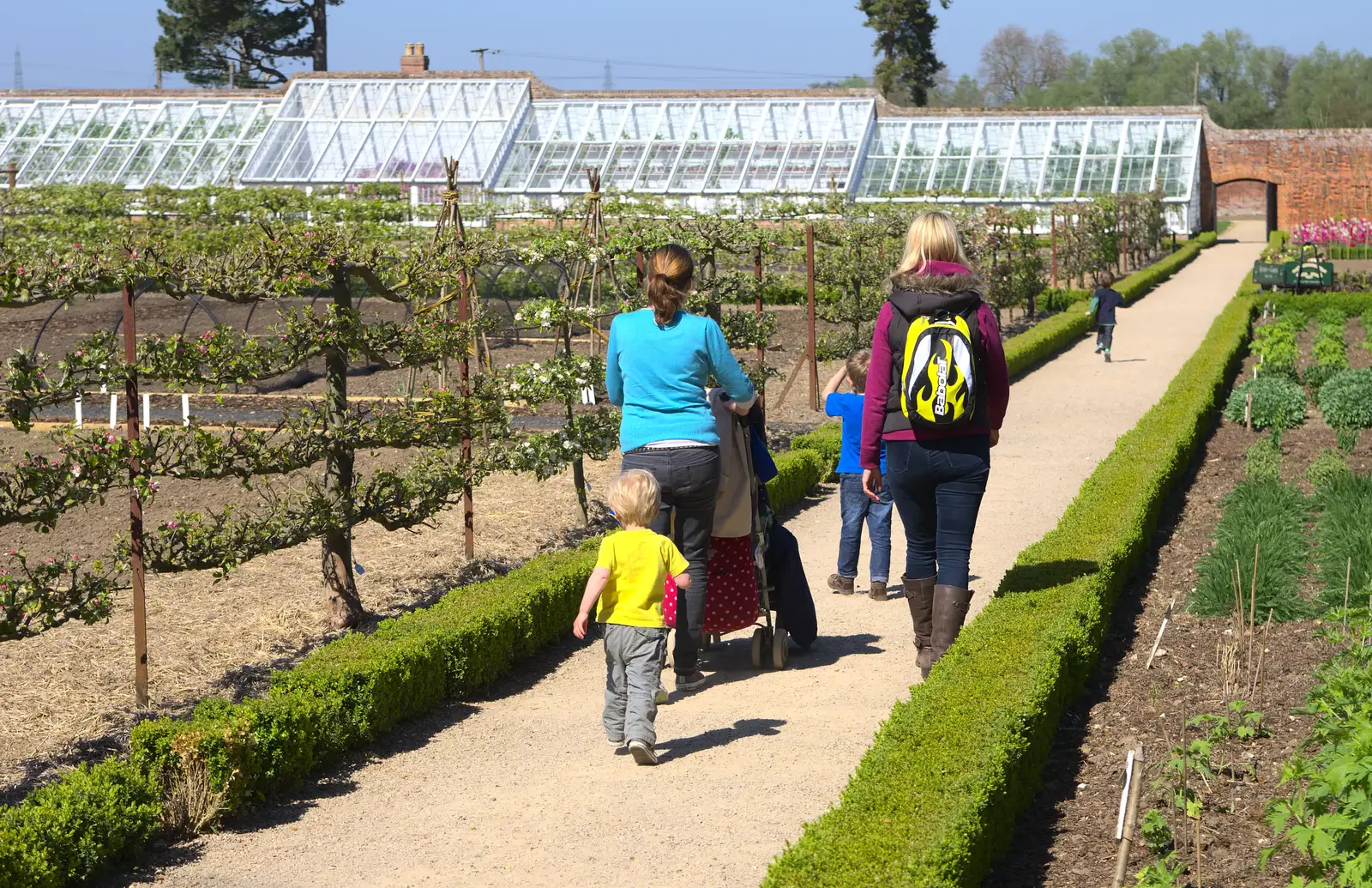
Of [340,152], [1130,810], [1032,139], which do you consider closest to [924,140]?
[1032,139]

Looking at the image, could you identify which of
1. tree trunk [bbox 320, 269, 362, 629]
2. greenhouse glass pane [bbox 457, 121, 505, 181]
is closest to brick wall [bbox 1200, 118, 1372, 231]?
greenhouse glass pane [bbox 457, 121, 505, 181]

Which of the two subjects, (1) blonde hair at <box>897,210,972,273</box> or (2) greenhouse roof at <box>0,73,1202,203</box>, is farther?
(2) greenhouse roof at <box>0,73,1202,203</box>

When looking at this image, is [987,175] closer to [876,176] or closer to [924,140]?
[924,140]

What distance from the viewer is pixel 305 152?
35188mm

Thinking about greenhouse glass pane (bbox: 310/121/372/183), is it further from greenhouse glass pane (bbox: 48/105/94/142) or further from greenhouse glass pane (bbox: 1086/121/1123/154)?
greenhouse glass pane (bbox: 1086/121/1123/154)

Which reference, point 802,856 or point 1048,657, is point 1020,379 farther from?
point 802,856

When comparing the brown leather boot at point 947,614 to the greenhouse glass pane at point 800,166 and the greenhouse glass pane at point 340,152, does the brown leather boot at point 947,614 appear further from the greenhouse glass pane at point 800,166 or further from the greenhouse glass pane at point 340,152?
the greenhouse glass pane at point 340,152

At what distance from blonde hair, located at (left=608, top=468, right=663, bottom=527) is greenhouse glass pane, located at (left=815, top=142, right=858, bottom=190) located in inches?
1058

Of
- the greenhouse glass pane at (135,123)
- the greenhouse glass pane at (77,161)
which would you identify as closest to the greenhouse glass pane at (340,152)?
the greenhouse glass pane at (135,123)

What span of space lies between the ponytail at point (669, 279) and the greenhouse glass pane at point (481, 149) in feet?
95.5

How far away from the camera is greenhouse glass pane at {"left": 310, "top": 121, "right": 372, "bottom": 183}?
113ft

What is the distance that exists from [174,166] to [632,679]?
33281mm

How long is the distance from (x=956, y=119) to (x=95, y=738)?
31185 millimetres

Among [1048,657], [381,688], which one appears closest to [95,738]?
[381,688]
